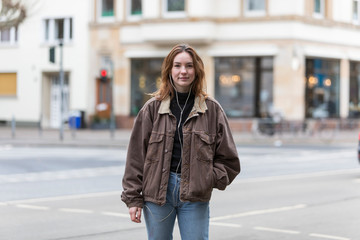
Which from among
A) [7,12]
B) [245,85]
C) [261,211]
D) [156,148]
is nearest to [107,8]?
[245,85]

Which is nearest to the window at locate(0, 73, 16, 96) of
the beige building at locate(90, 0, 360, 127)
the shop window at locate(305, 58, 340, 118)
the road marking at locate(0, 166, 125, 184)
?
the beige building at locate(90, 0, 360, 127)

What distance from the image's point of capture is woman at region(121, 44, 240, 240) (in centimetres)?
446

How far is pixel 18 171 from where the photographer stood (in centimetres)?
1595

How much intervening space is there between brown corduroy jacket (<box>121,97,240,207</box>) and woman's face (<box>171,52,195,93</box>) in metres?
0.13

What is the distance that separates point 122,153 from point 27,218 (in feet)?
42.1

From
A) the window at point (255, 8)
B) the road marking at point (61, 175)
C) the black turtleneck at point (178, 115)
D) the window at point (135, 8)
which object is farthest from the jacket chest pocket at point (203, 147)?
the window at point (135, 8)

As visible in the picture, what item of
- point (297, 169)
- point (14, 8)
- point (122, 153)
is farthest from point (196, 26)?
point (297, 169)

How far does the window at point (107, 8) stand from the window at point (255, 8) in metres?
7.08

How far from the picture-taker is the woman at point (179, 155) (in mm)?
4457

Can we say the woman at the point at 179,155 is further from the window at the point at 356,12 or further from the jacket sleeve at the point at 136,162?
the window at the point at 356,12

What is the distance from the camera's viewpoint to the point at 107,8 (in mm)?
37188

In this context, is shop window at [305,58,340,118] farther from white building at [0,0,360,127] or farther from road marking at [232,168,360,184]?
road marking at [232,168,360,184]

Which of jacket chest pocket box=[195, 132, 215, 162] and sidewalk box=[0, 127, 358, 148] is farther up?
jacket chest pocket box=[195, 132, 215, 162]

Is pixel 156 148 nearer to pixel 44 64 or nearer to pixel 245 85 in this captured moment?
pixel 245 85
